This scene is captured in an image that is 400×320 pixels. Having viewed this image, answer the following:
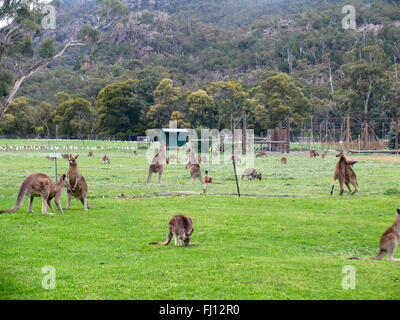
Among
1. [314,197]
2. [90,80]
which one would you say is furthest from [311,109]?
[314,197]

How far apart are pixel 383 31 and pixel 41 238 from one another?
4726 inches

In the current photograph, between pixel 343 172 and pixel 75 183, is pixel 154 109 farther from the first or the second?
pixel 75 183

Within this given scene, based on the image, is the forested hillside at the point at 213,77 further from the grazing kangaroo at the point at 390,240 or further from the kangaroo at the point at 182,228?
the grazing kangaroo at the point at 390,240

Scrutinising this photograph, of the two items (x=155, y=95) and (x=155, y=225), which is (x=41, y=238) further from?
(x=155, y=95)

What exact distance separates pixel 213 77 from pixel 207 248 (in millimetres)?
126097

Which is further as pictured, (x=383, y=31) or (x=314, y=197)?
(x=383, y=31)

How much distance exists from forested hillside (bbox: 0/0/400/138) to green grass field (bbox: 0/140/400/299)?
15625 mm

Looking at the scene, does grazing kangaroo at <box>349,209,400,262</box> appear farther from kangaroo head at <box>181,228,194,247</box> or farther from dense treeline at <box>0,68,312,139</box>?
dense treeline at <box>0,68,312,139</box>

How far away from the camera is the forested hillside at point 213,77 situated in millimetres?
68875

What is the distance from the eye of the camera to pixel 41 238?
10.1 metres

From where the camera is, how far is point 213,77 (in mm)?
132875
